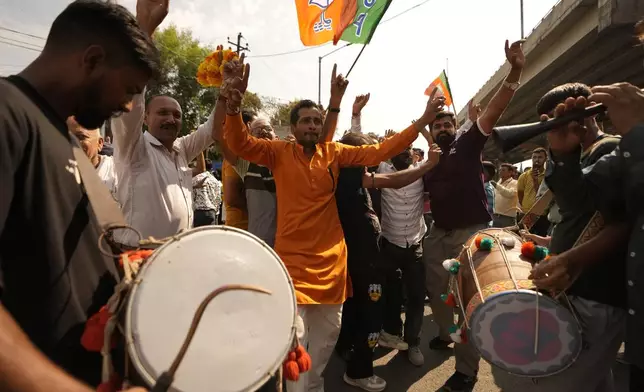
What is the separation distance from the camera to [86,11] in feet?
3.93

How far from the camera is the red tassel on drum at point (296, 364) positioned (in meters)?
1.30

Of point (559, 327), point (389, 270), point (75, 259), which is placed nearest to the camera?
point (75, 259)

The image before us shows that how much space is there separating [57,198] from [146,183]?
1.62 meters

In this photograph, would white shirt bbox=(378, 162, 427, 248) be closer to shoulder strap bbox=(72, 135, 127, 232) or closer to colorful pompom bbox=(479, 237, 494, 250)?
colorful pompom bbox=(479, 237, 494, 250)

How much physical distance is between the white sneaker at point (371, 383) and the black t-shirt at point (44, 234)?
262 cm

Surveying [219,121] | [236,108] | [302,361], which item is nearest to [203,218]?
[219,121]

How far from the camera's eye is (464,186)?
11.6ft

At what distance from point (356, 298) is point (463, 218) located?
4.02ft

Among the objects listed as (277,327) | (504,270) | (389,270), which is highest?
(277,327)

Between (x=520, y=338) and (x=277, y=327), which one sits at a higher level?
(x=277, y=327)

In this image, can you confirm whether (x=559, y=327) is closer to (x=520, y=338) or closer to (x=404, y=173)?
(x=520, y=338)

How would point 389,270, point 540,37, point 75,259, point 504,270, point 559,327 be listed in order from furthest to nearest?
point 540,37 → point 389,270 → point 504,270 → point 559,327 → point 75,259

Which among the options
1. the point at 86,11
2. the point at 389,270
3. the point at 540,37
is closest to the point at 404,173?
the point at 389,270

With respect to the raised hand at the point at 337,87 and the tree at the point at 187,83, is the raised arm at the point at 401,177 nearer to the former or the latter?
the raised hand at the point at 337,87
